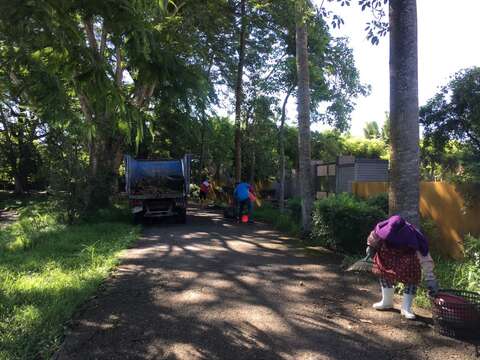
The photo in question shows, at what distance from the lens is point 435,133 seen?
1030cm

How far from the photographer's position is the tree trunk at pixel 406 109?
21.1 ft

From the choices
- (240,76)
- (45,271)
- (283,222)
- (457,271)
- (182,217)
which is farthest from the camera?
(240,76)

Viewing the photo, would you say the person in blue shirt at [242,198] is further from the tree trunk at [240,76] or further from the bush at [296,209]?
the tree trunk at [240,76]

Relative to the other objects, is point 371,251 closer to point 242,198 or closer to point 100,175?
point 242,198

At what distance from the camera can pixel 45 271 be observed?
24.7ft

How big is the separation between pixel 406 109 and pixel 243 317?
3.65 m

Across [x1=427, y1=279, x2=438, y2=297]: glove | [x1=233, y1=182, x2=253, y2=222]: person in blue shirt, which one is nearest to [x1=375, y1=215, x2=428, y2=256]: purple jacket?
[x1=427, y1=279, x2=438, y2=297]: glove

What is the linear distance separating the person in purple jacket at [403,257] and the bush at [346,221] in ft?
9.90

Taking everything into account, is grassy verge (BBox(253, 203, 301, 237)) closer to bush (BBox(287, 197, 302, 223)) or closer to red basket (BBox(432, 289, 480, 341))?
bush (BBox(287, 197, 302, 223))

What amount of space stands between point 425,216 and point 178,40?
9.00m

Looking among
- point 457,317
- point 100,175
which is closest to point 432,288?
point 457,317

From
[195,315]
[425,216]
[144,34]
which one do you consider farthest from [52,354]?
[425,216]

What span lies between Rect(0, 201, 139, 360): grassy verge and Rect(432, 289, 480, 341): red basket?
150 inches

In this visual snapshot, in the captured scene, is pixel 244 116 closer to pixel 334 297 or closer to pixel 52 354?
pixel 334 297
